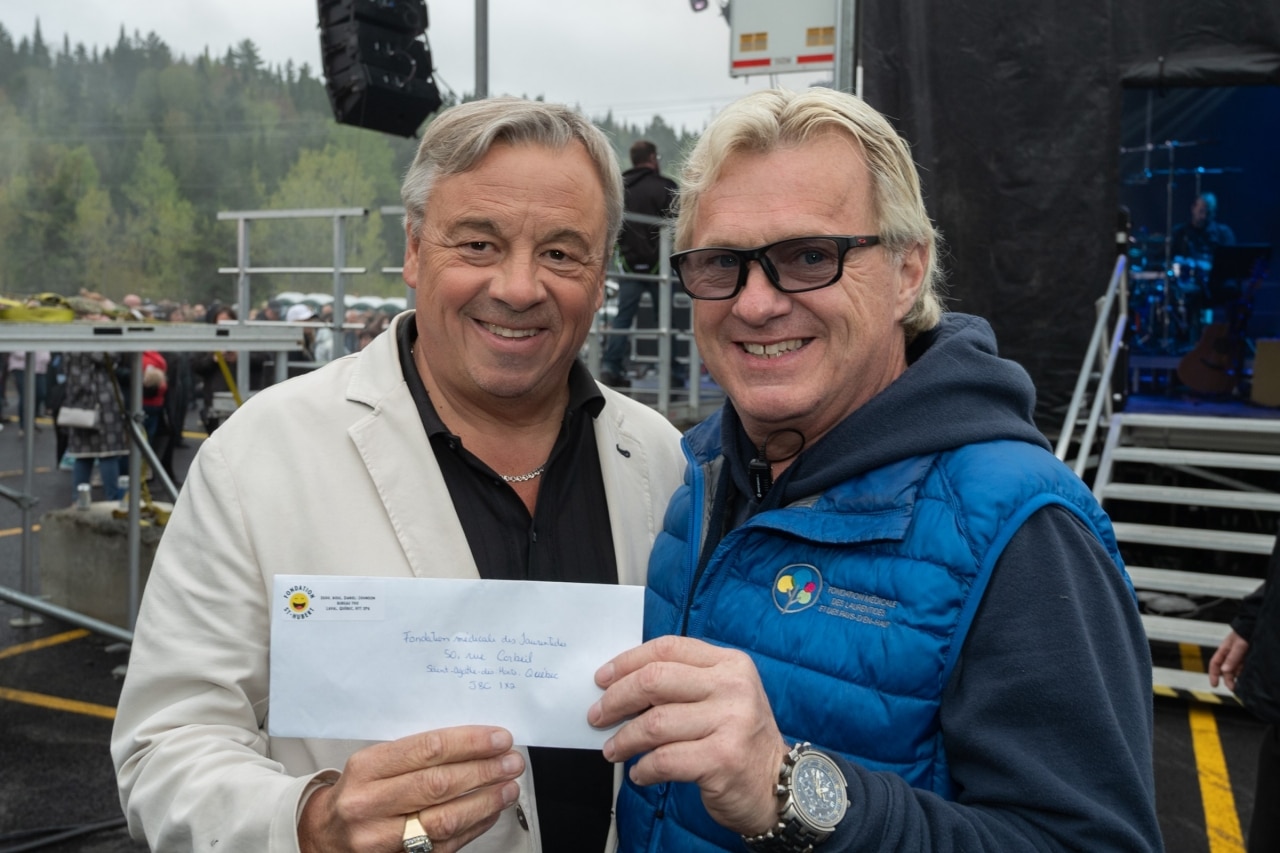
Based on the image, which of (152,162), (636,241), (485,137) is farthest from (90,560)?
(152,162)

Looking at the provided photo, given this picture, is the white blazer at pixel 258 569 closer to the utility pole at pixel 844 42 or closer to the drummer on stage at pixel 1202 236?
the utility pole at pixel 844 42

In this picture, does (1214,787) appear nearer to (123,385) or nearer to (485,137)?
(485,137)

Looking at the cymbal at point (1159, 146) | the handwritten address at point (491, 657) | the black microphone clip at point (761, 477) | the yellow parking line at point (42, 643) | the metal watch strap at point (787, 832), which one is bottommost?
the yellow parking line at point (42, 643)

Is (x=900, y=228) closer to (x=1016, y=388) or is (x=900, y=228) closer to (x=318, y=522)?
(x=1016, y=388)

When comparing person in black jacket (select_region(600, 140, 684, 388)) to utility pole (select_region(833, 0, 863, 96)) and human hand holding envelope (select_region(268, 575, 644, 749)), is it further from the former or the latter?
human hand holding envelope (select_region(268, 575, 644, 749))

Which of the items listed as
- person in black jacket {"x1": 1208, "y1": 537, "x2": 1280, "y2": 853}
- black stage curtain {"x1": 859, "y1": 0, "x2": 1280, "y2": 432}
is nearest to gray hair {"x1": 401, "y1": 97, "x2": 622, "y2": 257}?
person in black jacket {"x1": 1208, "y1": 537, "x2": 1280, "y2": 853}

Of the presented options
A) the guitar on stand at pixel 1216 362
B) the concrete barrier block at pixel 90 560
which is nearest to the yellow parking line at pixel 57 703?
the concrete barrier block at pixel 90 560

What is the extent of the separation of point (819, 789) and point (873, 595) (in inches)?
10.1

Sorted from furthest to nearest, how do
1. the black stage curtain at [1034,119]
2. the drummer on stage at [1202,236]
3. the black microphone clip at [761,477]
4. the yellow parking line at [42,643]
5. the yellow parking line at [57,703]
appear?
the drummer on stage at [1202,236] < the black stage curtain at [1034,119] < the yellow parking line at [42,643] < the yellow parking line at [57,703] < the black microphone clip at [761,477]

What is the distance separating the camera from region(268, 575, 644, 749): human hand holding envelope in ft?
4.01

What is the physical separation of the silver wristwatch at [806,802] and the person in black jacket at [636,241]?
20.5ft

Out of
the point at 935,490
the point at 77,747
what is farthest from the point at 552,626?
the point at 77,747

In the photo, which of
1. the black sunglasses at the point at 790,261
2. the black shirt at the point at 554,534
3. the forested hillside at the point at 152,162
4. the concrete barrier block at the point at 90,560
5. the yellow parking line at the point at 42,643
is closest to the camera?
the black sunglasses at the point at 790,261

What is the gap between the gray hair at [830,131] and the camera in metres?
1.42
